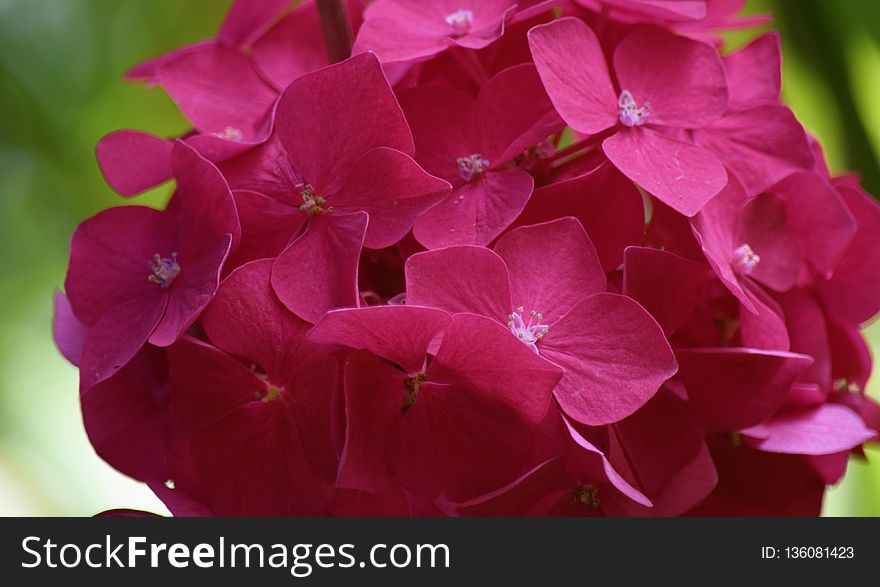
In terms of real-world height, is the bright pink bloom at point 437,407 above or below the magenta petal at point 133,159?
below

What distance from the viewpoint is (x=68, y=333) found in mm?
474

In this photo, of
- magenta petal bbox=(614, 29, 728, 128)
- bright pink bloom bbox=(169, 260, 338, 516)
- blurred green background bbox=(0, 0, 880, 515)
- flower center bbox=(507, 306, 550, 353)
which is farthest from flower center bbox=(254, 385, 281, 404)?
blurred green background bbox=(0, 0, 880, 515)

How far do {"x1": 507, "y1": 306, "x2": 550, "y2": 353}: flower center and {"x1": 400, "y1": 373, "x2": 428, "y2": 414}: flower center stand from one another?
1.7 inches

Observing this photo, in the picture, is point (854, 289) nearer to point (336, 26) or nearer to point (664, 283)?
point (664, 283)

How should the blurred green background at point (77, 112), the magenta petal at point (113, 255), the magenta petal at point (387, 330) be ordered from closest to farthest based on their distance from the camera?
the magenta petal at point (387, 330) < the magenta petal at point (113, 255) < the blurred green background at point (77, 112)

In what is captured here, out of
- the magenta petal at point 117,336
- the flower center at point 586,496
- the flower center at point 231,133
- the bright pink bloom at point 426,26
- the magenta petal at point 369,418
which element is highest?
the bright pink bloom at point 426,26

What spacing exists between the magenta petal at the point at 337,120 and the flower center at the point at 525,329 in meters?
0.09

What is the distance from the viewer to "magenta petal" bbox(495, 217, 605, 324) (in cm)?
38

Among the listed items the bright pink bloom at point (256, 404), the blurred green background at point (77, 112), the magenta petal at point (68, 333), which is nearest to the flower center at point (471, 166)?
the bright pink bloom at point (256, 404)

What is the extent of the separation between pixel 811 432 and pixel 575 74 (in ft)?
0.68

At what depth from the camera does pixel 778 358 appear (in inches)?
16.0

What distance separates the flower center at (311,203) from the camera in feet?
1.29

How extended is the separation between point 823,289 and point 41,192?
32.7 inches

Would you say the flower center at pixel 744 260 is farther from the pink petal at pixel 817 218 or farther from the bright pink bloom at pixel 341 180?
the bright pink bloom at pixel 341 180
